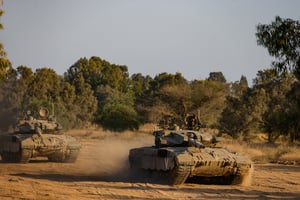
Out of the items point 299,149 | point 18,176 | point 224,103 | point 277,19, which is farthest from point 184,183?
point 224,103

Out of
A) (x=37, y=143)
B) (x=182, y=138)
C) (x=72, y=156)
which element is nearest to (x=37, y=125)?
(x=37, y=143)

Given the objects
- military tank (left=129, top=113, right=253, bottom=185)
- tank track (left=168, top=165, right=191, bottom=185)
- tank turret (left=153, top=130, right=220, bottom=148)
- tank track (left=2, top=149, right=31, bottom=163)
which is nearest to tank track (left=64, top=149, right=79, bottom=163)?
tank track (left=2, top=149, right=31, bottom=163)

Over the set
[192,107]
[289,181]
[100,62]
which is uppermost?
[100,62]

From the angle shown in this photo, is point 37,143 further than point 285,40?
Yes

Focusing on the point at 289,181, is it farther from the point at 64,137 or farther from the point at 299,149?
the point at 299,149

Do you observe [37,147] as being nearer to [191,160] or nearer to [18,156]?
[18,156]

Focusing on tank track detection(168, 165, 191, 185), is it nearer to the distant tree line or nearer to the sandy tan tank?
the sandy tan tank

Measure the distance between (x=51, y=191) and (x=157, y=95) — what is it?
3121 cm

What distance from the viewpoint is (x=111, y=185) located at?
14.9 meters

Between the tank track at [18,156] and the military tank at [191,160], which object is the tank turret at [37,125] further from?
the military tank at [191,160]

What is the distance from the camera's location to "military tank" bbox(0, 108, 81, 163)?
2089 cm

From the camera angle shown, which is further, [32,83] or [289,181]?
[32,83]

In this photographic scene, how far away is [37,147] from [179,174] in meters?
8.33

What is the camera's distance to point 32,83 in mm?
53125
